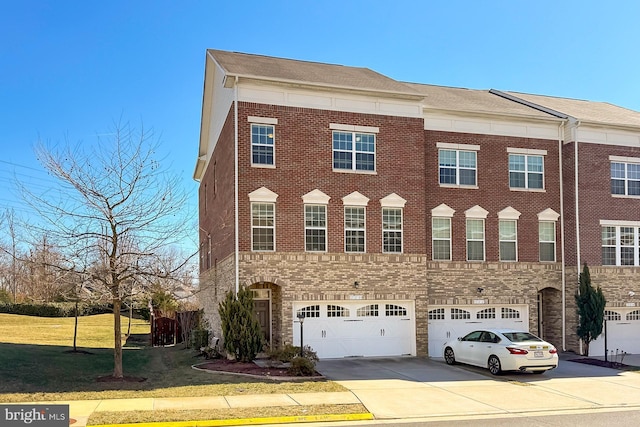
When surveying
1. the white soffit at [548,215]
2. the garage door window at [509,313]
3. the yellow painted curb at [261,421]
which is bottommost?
the yellow painted curb at [261,421]

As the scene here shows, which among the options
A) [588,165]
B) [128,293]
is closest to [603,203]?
[588,165]

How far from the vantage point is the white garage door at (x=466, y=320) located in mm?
23750

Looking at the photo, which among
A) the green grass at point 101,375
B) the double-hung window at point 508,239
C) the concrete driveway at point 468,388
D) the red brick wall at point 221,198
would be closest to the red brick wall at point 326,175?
the red brick wall at point 221,198

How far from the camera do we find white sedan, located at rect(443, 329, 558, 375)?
17.7 metres

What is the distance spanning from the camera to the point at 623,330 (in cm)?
2619

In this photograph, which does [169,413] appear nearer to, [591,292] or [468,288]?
[468,288]

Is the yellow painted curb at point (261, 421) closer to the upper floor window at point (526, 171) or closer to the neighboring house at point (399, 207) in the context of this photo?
the neighboring house at point (399, 207)

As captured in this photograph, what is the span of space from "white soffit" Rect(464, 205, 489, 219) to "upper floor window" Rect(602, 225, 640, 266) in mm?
5757

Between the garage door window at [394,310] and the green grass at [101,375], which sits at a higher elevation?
the garage door window at [394,310]

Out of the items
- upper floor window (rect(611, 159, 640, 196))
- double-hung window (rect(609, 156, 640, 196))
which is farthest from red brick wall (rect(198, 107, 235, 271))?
upper floor window (rect(611, 159, 640, 196))

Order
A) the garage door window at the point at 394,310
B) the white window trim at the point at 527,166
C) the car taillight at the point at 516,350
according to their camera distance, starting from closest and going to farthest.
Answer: the car taillight at the point at 516,350 → the garage door window at the point at 394,310 → the white window trim at the point at 527,166

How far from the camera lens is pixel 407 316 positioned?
22766 millimetres

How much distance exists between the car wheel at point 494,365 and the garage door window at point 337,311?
18.4ft

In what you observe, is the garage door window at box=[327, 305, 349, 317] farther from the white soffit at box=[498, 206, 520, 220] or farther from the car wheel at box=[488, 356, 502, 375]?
the white soffit at box=[498, 206, 520, 220]
